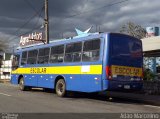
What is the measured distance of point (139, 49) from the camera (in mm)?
18984

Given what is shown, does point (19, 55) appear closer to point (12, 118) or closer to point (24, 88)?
point (24, 88)

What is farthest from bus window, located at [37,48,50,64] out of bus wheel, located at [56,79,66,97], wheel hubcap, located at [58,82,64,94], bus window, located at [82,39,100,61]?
bus window, located at [82,39,100,61]

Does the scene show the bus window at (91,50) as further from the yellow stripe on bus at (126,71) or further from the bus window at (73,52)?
the yellow stripe on bus at (126,71)

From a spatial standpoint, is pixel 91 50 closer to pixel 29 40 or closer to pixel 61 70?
pixel 61 70

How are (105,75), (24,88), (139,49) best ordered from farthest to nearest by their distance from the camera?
(24,88), (139,49), (105,75)

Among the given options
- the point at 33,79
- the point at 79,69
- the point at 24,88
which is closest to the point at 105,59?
→ the point at 79,69

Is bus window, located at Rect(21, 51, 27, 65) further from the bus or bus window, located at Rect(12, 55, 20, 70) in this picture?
the bus

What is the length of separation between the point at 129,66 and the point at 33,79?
826cm

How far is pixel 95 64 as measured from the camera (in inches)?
703

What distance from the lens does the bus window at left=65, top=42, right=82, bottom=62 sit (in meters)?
19.3

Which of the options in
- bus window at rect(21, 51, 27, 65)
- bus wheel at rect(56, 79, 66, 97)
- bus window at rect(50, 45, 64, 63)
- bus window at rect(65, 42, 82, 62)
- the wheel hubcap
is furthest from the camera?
bus window at rect(21, 51, 27, 65)

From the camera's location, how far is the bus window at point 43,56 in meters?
22.6

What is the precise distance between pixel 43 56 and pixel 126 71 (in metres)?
6.76

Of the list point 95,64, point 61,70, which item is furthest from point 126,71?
point 61,70
